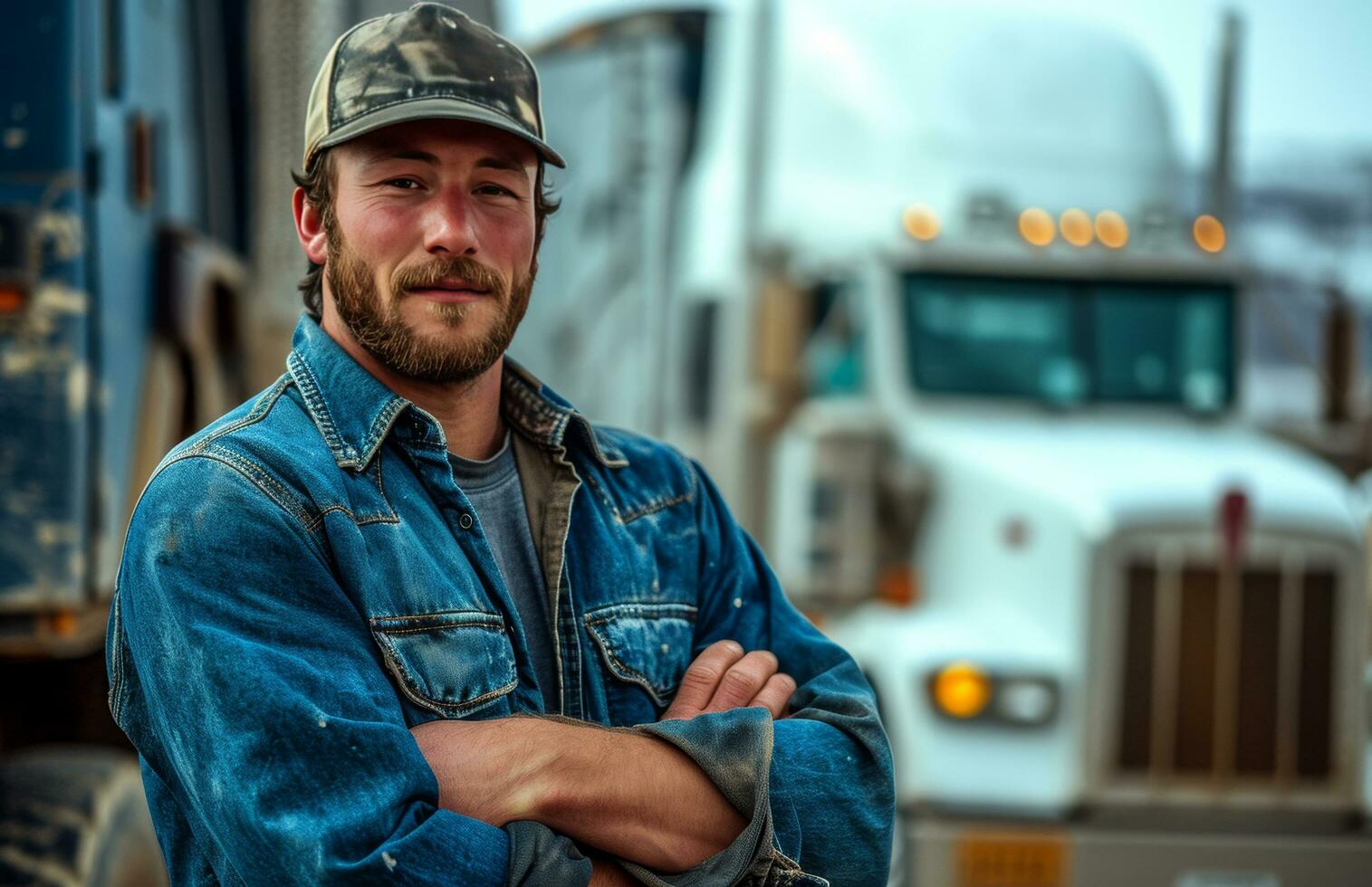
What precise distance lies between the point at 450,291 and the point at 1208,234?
207 inches

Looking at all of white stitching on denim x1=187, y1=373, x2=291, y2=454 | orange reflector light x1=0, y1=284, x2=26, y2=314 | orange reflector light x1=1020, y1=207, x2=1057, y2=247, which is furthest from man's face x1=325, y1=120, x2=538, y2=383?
orange reflector light x1=1020, y1=207, x2=1057, y2=247

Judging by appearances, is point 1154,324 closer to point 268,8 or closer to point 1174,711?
point 1174,711

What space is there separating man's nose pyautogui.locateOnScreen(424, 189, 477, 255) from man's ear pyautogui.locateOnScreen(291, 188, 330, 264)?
0.19 m

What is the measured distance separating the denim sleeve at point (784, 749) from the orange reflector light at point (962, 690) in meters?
3.43

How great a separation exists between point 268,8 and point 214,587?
3369mm

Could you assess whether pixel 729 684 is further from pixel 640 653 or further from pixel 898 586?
pixel 898 586

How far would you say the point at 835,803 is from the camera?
201 centimetres

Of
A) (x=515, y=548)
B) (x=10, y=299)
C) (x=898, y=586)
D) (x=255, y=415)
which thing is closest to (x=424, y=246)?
(x=255, y=415)

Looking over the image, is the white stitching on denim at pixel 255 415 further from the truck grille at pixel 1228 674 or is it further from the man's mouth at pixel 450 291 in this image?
the truck grille at pixel 1228 674

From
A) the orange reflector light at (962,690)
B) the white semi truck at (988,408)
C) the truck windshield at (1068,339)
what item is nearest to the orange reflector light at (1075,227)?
the white semi truck at (988,408)

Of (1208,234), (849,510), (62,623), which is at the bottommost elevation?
(849,510)

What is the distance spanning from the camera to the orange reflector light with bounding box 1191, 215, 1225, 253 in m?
6.47

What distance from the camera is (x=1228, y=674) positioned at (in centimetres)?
574

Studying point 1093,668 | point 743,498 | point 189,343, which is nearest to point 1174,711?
point 1093,668
